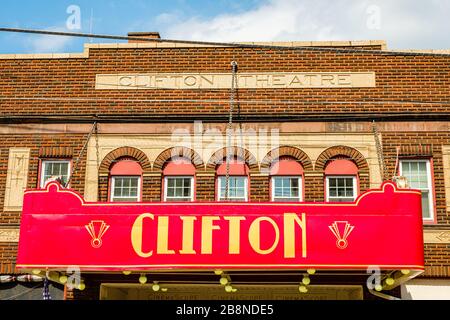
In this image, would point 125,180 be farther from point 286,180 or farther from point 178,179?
point 286,180

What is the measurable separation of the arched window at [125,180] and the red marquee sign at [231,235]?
2652 millimetres

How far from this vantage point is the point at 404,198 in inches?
496

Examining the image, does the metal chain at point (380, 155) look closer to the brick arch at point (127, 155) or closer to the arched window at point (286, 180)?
the arched window at point (286, 180)

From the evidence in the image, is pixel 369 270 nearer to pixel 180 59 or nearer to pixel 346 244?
pixel 346 244

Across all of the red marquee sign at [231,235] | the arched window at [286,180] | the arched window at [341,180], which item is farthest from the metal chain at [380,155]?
the red marquee sign at [231,235]

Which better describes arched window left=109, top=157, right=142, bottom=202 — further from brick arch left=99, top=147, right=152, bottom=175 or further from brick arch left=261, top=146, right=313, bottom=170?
brick arch left=261, top=146, right=313, bottom=170

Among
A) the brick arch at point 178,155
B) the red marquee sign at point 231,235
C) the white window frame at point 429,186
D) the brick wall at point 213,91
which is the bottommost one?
the red marquee sign at point 231,235

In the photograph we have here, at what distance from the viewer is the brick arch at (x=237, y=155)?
15.4 m

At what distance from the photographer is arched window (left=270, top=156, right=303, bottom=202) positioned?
1530 centimetres

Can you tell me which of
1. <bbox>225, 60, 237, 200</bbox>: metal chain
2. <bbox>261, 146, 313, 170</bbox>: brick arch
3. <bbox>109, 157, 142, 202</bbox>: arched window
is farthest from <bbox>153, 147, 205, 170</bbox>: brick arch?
<bbox>261, 146, 313, 170</bbox>: brick arch

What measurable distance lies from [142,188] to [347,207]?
500 centimetres

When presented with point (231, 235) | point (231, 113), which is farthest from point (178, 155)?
point (231, 235)

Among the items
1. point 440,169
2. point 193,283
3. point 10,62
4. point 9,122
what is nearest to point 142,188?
point 193,283

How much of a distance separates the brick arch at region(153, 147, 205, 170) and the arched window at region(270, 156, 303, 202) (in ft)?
5.45
